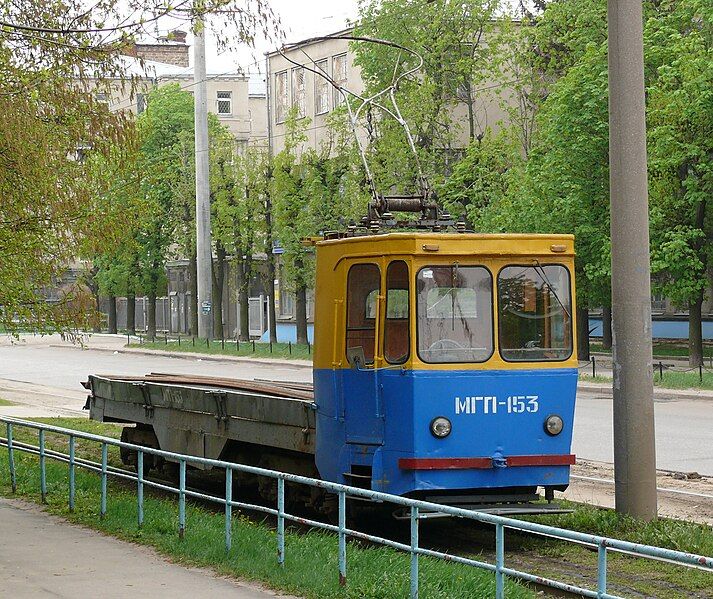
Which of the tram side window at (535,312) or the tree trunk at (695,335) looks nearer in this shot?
the tram side window at (535,312)

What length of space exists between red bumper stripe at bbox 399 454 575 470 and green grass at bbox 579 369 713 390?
2037cm

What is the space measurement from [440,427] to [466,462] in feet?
1.21

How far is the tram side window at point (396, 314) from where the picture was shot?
11.8 meters

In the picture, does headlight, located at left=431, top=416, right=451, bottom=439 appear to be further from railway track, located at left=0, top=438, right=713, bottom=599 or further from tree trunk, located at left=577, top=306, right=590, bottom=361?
tree trunk, located at left=577, top=306, right=590, bottom=361

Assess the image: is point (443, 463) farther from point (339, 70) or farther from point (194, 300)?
point (194, 300)

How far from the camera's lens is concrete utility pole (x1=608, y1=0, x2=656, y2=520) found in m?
12.2

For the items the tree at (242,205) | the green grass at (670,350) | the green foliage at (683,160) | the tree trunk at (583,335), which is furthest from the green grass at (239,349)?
the green foliage at (683,160)

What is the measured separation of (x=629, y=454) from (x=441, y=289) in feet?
7.44

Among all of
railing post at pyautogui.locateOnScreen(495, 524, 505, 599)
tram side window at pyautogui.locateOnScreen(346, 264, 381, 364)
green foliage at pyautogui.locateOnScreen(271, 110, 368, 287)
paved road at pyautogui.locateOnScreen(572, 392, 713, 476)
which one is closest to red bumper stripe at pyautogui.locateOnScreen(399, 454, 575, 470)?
tram side window at pyautogui.locateOnScreen(346, 264, 381, 364)

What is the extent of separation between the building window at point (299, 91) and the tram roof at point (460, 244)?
5373cm

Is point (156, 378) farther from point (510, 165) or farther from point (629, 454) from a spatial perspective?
point (510, 165)

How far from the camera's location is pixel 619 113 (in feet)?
A: 40.6

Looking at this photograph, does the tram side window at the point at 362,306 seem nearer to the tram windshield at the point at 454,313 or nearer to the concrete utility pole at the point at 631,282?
the tram windshield at the point at 454,313

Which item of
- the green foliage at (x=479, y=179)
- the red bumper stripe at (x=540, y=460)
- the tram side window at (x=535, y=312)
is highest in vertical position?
the green foliage at (x=479, y=179)
